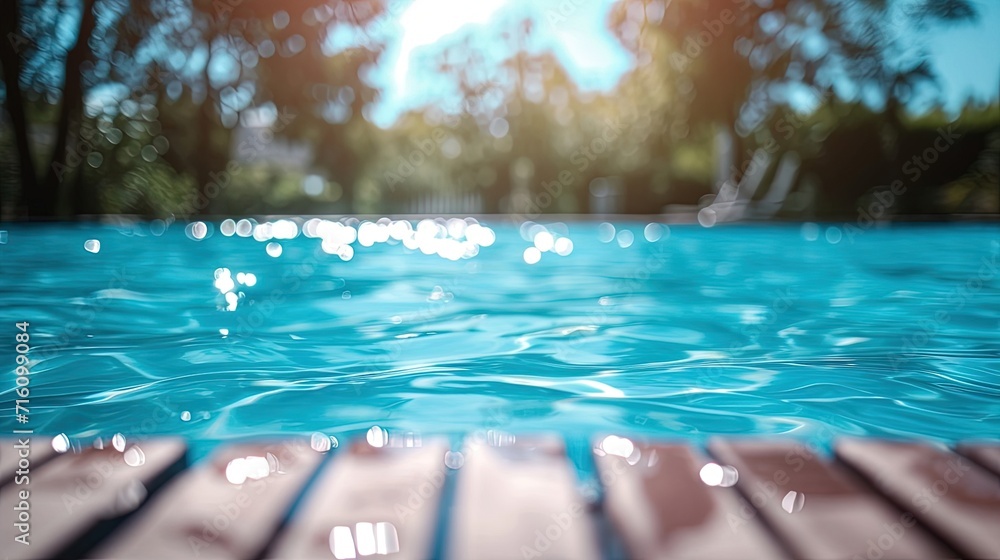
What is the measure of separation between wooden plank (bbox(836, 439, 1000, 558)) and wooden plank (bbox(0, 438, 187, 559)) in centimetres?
155

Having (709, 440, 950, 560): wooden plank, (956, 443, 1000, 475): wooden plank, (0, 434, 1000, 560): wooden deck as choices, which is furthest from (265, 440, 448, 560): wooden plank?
(956, 443, 1000, 475): wooden plank

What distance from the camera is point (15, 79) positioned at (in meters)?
15.7

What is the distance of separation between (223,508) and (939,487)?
1.46m

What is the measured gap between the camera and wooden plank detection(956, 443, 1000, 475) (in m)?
1.79

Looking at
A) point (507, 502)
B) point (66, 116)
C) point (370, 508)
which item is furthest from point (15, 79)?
point (507, 502)

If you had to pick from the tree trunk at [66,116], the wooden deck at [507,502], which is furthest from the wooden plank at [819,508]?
the tree trunk at [66,116]

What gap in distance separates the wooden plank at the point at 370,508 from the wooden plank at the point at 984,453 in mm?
1237

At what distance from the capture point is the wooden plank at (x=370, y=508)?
1424 mm

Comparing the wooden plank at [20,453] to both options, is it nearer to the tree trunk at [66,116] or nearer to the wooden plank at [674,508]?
the wooden plank at [674,508]

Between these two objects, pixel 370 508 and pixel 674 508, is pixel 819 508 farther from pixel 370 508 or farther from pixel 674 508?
pixel 370 508

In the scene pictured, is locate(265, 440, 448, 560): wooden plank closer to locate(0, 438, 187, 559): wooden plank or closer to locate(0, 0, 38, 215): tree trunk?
locate(0, 438, 187, 559): wooden plank

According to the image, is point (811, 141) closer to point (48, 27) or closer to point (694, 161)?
point (694, 161)

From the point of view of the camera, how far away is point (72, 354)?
13.5 feet

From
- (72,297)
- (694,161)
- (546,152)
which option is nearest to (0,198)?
(72,297)
